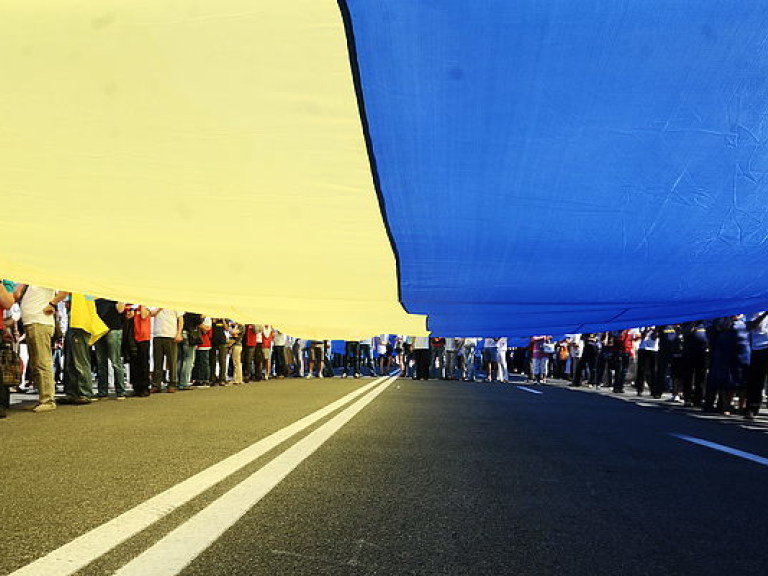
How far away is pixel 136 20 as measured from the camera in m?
3.68

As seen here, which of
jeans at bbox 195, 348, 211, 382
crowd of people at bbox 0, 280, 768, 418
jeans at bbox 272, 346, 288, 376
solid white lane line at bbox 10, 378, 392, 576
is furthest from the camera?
jeans at bbox 272, 346, 288, 376

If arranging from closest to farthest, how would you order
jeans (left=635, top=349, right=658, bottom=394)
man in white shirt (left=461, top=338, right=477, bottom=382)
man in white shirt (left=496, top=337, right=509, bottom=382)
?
jeans (left=635, top=349, right=658, bottom=394) < man in white shirt (left=496, top=337, right=509, bottom=382) < man in white shirt (left=461, top=338, right=477, bottom=382)

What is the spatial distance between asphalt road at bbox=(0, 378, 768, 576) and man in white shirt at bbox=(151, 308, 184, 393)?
613 centimetres

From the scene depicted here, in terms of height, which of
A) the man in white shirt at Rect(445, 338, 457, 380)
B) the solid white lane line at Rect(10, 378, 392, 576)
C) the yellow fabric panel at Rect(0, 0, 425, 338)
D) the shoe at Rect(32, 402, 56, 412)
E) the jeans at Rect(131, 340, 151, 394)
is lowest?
the solid white lane line at Rect(10, 378, 392, 576)

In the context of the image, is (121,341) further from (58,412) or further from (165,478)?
(165,478)

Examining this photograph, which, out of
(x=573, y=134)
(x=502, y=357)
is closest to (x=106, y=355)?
(x=573, y=134)

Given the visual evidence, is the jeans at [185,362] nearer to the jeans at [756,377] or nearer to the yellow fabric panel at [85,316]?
the yellow fabric panel at [85,316]

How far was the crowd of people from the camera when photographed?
32.9 feet

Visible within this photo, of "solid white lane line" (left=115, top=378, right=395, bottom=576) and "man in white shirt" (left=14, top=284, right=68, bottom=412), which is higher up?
"man in white shirt" (left=14, top=284, right=68, bottom=412)

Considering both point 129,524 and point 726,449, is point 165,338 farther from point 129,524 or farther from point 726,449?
point 129,524

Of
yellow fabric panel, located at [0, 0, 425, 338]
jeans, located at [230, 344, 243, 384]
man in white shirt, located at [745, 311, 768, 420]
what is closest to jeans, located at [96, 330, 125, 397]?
yellow fabric panel, located at [0, 0, 425, 338]

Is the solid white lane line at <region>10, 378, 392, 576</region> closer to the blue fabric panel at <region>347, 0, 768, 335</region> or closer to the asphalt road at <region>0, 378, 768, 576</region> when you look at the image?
the asphalt road at <region>0, 378, 768, 576</region>

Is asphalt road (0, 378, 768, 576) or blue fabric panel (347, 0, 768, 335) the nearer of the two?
asphalt road (0, 378, 768, 576)

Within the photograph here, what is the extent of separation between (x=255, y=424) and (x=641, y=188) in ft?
15.7
